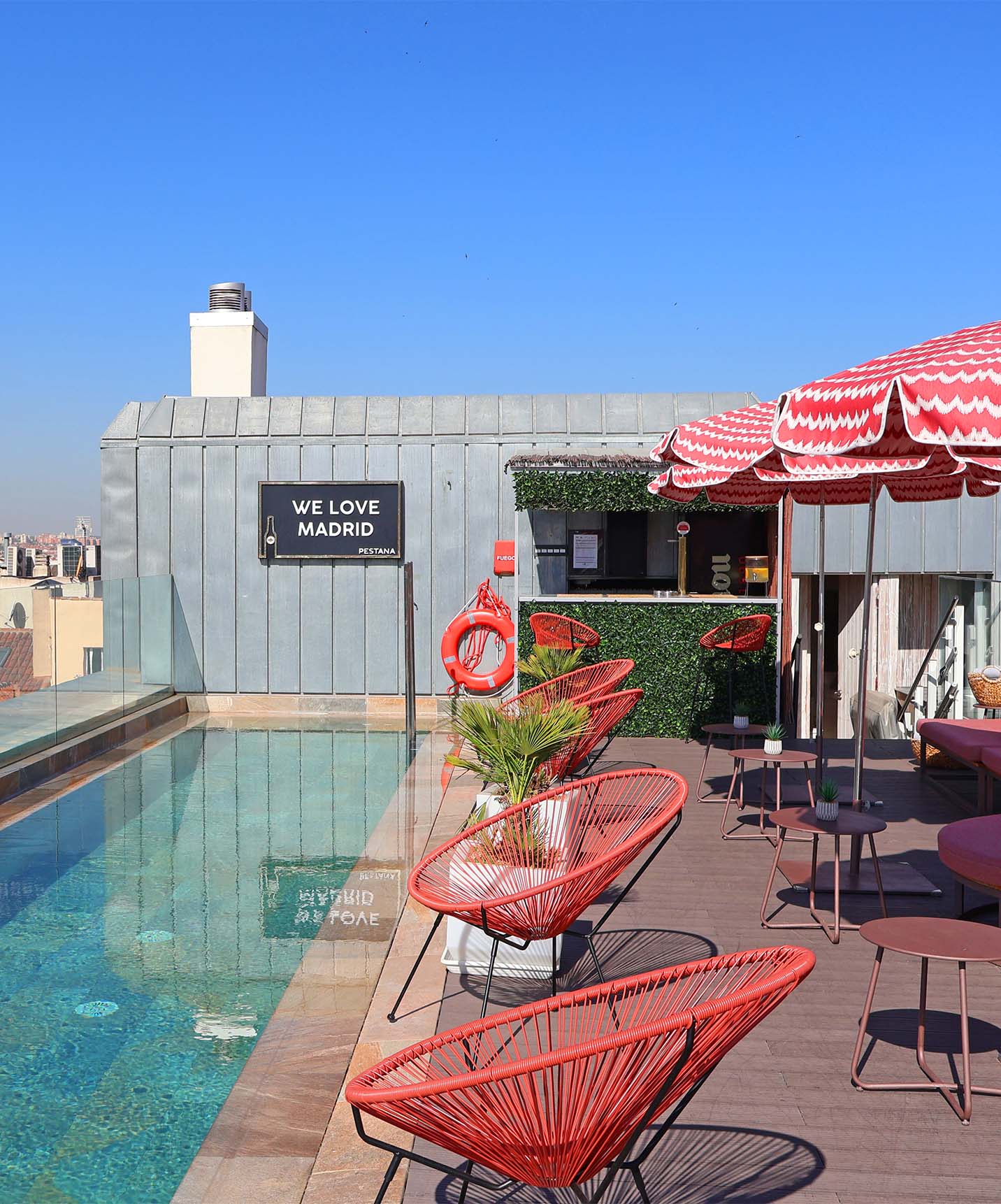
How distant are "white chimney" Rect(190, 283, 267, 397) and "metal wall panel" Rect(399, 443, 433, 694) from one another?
2655mm

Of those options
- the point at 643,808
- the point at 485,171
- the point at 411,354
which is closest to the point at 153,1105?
the point at 643,808

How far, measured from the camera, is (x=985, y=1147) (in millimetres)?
2688

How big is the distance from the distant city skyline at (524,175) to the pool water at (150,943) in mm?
5620

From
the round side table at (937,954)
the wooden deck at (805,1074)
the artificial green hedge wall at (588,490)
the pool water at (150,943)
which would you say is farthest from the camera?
the artificial green hedge wall at (588,490)

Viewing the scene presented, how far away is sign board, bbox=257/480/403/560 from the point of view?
37.8 ft

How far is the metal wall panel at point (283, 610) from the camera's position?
11.6 meters

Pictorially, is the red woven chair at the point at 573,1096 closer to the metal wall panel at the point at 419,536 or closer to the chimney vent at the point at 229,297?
the metal wall panel at the point at 419,536

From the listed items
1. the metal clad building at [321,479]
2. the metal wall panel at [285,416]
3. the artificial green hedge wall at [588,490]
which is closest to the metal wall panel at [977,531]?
the artificial green hedge wall at [588,490]

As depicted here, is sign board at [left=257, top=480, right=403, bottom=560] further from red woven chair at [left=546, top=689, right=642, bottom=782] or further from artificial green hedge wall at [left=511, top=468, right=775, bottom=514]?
red woven chair at [left=546, top=689, right=642, bottom=782]

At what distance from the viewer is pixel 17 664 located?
845cm

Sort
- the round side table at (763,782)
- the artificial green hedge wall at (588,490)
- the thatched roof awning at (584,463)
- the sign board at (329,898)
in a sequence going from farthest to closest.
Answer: the artificial green hedge wall at (588,490) → the thatched roof awning at (584,463) → the round side table at (763,782) → the sign board at (329,898)

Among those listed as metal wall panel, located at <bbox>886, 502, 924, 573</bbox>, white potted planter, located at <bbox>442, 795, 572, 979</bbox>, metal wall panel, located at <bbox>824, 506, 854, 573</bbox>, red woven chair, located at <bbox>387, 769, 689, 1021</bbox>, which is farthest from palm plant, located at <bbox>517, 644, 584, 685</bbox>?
metal wall panel, located at <bbox>886, 502, 924, 573</bbox>

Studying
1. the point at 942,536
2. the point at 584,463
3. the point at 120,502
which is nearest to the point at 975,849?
the point at 584,463

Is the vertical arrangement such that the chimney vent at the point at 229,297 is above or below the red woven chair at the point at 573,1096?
above
